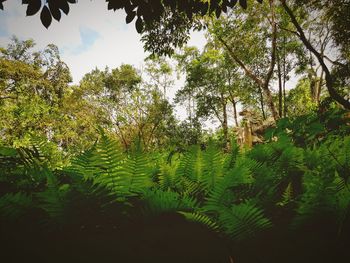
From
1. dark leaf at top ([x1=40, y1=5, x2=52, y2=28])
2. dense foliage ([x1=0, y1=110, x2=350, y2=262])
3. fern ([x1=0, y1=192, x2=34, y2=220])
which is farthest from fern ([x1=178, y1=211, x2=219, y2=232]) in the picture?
dark leaf at top ([x1=40, y1=5, x2=52, y2=28])

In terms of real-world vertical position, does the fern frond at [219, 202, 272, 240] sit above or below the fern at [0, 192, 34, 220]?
below

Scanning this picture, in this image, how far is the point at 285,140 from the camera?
1195 millimetres

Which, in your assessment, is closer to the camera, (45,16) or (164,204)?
(164,204)

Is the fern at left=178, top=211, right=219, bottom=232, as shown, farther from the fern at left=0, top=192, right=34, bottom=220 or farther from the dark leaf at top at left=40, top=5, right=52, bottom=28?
the dark leaf at top at left=40, top=5, right=52, bottom=28

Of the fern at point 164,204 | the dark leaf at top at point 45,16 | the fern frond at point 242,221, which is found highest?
the dark leaf at top at point 45,16

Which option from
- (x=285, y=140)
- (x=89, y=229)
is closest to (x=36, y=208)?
(x=89, y=229)

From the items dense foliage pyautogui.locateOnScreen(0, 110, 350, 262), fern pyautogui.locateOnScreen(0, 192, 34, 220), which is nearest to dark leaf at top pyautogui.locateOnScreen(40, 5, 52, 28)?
dense foliage pyautogui.locateOnScreen(0, 110, 350, 262)

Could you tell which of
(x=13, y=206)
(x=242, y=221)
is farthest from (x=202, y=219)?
(x=13, y=206)

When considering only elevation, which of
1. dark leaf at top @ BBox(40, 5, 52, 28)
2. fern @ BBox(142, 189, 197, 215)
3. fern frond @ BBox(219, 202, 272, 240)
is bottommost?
fern frond @ BBox(219, 202, 272, 240)

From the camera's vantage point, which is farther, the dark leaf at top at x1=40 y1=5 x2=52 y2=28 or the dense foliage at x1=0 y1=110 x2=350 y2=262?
the dark leaf at top at x1=40 y1=5 x2=52 y2=28

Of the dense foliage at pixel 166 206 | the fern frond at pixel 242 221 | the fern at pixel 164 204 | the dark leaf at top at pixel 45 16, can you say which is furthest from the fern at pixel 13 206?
the dark leaf at top at pixel 45 16

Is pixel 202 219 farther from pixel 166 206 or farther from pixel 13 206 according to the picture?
pixel 13 206

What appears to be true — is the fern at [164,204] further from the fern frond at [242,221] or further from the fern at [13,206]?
the fern at [13,206]

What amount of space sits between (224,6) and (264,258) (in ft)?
9.52
